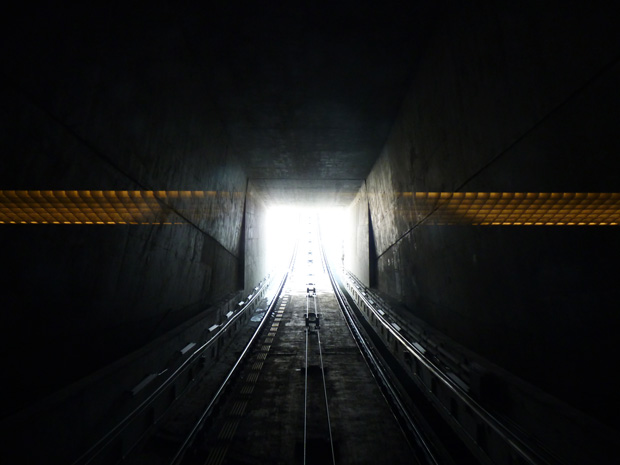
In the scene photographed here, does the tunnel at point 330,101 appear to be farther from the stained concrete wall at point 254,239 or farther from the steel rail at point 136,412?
the stained concrete wall at point 254,239

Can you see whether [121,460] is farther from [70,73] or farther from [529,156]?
[529,156]

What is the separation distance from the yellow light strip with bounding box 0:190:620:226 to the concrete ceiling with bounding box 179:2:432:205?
10.3 feet

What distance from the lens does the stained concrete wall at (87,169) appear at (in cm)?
256

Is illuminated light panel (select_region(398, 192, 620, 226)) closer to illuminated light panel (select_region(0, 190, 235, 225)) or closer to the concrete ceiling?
the concrete ceiling

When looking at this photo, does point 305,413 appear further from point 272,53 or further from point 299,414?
point 272,53

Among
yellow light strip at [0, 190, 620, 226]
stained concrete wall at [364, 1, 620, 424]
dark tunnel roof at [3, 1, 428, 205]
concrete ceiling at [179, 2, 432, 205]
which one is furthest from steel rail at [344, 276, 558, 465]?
concrete ceiling at [179, 2, 432, 205]

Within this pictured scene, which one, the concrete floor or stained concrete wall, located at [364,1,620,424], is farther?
the concrete floor

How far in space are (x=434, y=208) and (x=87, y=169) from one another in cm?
581

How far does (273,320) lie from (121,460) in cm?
809

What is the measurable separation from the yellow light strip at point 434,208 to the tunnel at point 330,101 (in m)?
0.02

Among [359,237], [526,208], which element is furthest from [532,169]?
[359,237]

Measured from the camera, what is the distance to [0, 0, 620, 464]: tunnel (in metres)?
2.49

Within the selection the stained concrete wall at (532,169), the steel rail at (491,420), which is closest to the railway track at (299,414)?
the steel rail at (491,420)

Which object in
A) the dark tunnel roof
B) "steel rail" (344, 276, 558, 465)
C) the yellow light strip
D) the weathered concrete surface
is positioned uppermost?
the dark tunnel roof
